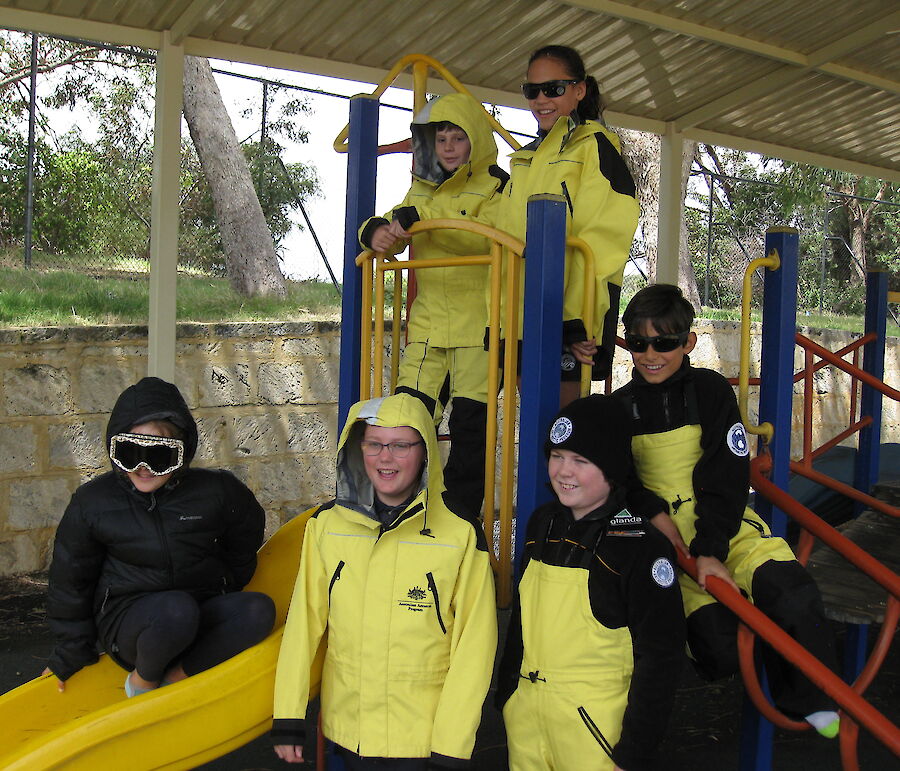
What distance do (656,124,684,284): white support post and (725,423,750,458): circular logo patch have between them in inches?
141

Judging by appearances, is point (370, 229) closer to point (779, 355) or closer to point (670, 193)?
point (779, 355)

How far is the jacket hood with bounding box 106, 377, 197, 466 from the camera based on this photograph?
8.06 feet

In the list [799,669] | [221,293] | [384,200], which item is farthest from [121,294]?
[799,669]

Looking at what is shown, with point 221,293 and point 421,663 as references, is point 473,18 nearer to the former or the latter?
point 421,663

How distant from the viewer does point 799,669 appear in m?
2.43

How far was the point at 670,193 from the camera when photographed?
6012mm

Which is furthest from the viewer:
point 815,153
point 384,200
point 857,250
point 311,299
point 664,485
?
point 857,250

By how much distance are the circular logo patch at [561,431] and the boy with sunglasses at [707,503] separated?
37cm

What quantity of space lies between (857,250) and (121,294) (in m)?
18.0

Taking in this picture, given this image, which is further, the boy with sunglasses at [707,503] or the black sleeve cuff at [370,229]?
the black sleeve cuff at [370,229]

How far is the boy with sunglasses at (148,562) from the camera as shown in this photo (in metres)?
2.43

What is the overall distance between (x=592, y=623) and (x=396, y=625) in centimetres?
46

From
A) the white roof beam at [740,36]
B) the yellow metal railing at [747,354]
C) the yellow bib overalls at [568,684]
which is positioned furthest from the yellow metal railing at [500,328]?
the white roof beam at [740,36]

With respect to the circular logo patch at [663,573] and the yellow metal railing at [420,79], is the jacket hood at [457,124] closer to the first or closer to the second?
the yellow metal railing at [420,79]
